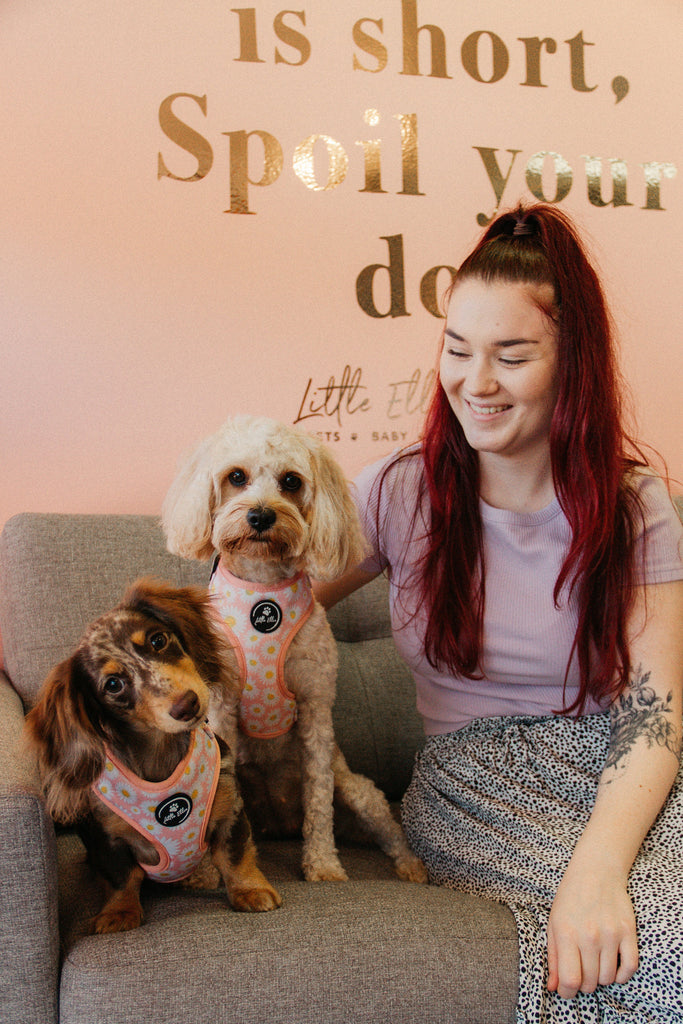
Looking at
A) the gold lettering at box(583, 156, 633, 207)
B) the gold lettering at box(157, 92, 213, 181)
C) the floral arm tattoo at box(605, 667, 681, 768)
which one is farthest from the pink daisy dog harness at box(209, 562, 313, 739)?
the gold lettering at box(583, 156, 633, 207)

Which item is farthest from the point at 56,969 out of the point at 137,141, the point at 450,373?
the point at 137,141

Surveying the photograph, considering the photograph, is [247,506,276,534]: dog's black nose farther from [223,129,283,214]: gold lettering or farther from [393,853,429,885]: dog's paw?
[223,129,283,214]: gold lettering

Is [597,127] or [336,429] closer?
[336,429]

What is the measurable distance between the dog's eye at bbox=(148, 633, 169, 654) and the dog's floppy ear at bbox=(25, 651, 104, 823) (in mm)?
120

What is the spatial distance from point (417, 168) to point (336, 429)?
2.67 ft

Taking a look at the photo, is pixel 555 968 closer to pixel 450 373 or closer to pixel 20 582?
pixel 450 373

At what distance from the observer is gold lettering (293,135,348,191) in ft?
7.79

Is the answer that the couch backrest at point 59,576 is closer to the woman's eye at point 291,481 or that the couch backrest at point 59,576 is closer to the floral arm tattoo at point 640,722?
the woman's eye at point 291,481

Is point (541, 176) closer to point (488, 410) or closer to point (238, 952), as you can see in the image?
point (488, 410)

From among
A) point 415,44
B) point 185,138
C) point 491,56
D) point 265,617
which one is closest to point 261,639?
point 265,617

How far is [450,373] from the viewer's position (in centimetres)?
146

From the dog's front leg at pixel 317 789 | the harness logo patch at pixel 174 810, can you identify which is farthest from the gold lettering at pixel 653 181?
the harness logo patch at pixel 174 810

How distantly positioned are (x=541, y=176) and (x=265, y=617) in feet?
5.95

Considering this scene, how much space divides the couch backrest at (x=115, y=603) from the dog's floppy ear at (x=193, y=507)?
0.36 meters
